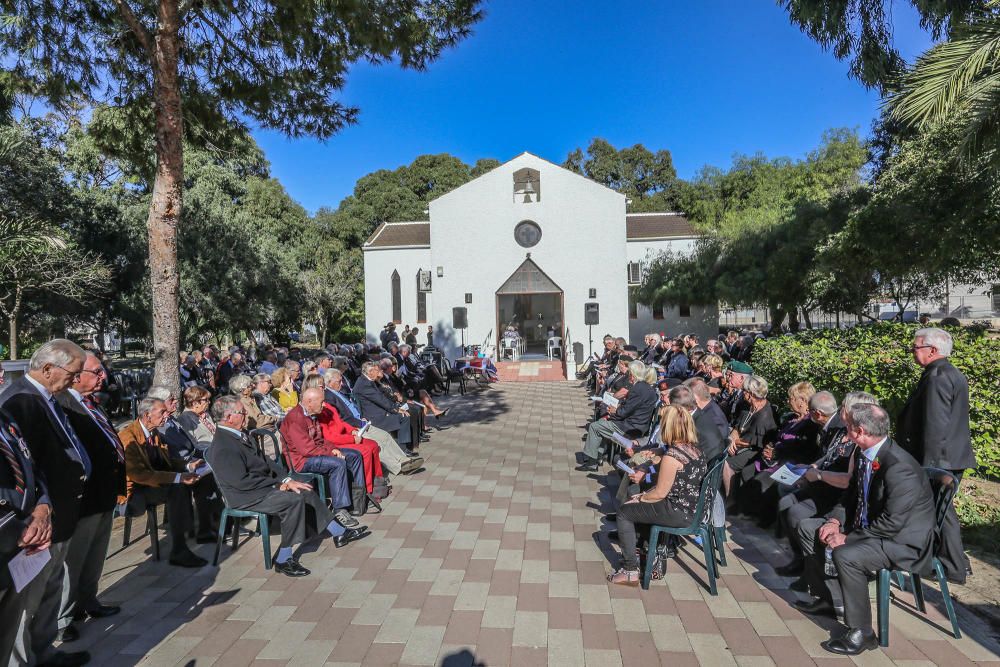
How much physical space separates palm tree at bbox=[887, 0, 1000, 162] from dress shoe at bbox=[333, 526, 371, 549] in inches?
255

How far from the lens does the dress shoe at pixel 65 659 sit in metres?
3.14

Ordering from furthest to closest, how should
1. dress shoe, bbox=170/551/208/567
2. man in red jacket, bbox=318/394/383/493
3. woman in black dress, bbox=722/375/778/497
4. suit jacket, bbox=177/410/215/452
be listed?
man in red jacket, bbox=318/394/383/493, suit jacket, bbox=177/410/215/452, woman in black dress, bbox=722/375/778/497, dress shoe, bbox=170/551/208/567

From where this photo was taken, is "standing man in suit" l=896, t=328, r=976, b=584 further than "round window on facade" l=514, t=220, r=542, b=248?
No

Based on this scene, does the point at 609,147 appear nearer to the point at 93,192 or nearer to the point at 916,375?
the point at 93,192

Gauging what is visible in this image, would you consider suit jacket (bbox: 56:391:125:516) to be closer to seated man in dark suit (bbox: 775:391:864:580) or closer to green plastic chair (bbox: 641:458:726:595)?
green plastic chair (bbox: 641:458:726:595)

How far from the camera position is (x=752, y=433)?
562 cm

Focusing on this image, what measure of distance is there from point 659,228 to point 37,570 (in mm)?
32706

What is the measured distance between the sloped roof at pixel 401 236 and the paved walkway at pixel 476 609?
84.2 feet

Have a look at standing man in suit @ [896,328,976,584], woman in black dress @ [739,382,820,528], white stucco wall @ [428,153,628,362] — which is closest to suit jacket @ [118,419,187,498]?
woman in black dress @ [739,382,820,528]

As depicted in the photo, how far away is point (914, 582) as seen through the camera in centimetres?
357

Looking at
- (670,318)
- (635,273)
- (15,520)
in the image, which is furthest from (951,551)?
(635,273)

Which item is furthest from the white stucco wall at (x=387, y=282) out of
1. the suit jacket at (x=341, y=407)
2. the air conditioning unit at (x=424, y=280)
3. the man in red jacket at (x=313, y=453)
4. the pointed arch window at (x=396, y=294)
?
the man in red jacket at (x=313, y=453)

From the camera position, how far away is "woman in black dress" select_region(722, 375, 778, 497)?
5.55m

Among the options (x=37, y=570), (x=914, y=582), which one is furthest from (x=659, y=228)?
(x=37, y=570)
